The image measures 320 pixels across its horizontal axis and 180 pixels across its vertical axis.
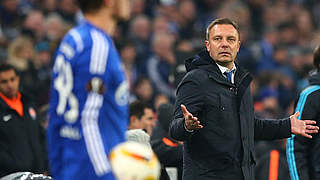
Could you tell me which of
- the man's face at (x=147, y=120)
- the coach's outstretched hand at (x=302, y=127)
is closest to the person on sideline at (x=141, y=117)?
the man's face at (x=147, y=120)

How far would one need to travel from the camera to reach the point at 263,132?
5965mm

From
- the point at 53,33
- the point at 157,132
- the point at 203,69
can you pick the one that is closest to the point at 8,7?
the point at 53,33

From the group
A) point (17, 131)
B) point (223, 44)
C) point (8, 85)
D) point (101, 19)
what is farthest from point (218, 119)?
point (8, 85)

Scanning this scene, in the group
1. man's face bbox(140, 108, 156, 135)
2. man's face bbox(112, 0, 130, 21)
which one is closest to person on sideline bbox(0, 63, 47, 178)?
man's face bbox(140, 108, 156, 135)

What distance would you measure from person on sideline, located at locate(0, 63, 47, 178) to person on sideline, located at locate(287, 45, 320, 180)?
3.28m

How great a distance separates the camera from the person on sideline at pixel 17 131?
8258 mm

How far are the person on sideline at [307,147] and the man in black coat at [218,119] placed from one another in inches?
18.5

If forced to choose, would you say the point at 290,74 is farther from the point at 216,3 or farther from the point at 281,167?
the point at 281,167

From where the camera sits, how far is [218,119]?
18.1 ft

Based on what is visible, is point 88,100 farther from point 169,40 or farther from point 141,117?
point 169,40

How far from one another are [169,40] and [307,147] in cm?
745

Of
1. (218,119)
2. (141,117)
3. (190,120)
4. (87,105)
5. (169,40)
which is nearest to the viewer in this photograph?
(87,105)

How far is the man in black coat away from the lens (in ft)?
18.0

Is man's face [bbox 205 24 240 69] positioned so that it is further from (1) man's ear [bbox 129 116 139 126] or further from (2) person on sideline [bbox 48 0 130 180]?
(1) man's ear [bbox 129 116 139 126]
